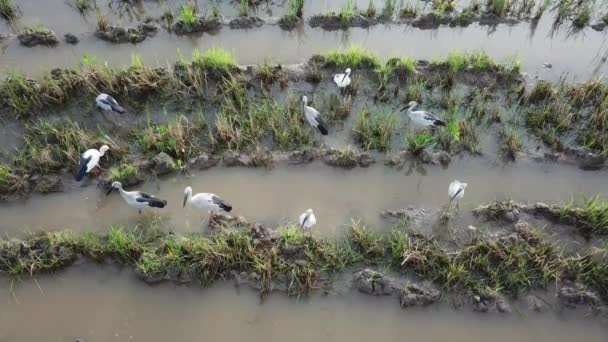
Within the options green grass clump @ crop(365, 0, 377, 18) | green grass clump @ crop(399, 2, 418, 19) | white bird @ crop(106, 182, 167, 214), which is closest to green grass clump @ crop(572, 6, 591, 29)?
green grass clump @ crop(399, 2, 418, 19)

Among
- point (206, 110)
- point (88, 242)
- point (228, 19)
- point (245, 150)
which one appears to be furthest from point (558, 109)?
point (88, 242)

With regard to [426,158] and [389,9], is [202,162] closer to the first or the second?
[426,158]

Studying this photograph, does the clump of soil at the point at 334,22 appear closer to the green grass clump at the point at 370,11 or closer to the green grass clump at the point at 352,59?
the green grass clump at the point at 370,11

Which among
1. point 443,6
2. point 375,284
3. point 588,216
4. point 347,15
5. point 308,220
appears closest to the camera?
point 375,284

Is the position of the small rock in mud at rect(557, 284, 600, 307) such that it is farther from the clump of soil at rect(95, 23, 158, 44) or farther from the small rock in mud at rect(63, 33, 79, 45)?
the small rock in mud at rect(63, 33, 79, 45)

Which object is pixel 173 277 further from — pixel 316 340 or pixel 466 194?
pixel 466 194

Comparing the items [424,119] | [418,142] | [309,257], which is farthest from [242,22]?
[309,257]
